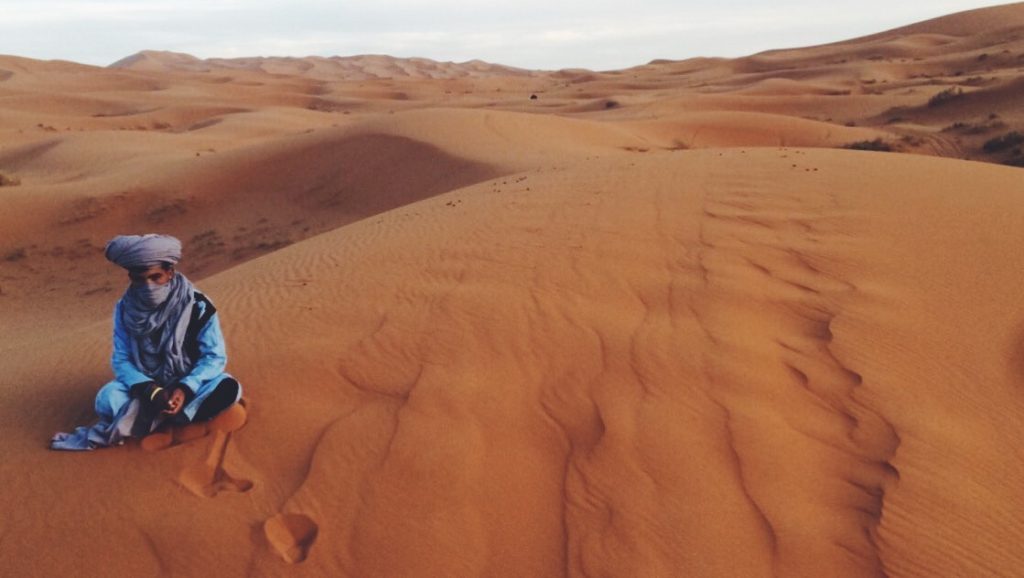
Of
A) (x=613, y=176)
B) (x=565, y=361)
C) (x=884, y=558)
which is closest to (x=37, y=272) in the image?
(x=613, y=176)

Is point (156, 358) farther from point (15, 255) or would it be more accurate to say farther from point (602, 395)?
point (15, 255)

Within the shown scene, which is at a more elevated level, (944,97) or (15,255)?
(944,97)

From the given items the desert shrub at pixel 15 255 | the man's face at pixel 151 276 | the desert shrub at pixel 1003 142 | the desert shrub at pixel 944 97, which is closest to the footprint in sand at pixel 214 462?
the man's face at pixel 151 276

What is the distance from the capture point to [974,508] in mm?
3010

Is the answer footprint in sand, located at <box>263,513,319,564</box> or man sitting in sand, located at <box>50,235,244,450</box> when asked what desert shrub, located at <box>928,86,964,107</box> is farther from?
footprint in sand, located at <box>263,513,319,564</box>

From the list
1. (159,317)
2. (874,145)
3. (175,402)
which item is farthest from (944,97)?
(175,402)

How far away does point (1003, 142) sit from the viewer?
13656 millimetres

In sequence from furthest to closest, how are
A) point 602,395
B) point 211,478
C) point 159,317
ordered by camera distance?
point 602,395 → point 159,317 → point 211,478

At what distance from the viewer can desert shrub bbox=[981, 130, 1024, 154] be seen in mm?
13484

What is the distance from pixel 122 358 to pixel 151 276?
45 centimetres

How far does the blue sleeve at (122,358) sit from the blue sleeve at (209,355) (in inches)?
9.2

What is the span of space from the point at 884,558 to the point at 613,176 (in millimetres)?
5823

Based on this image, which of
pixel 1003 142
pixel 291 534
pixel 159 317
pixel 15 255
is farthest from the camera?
pixel 1003 142

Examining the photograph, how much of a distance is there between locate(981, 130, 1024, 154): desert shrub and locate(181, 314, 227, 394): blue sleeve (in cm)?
1440
